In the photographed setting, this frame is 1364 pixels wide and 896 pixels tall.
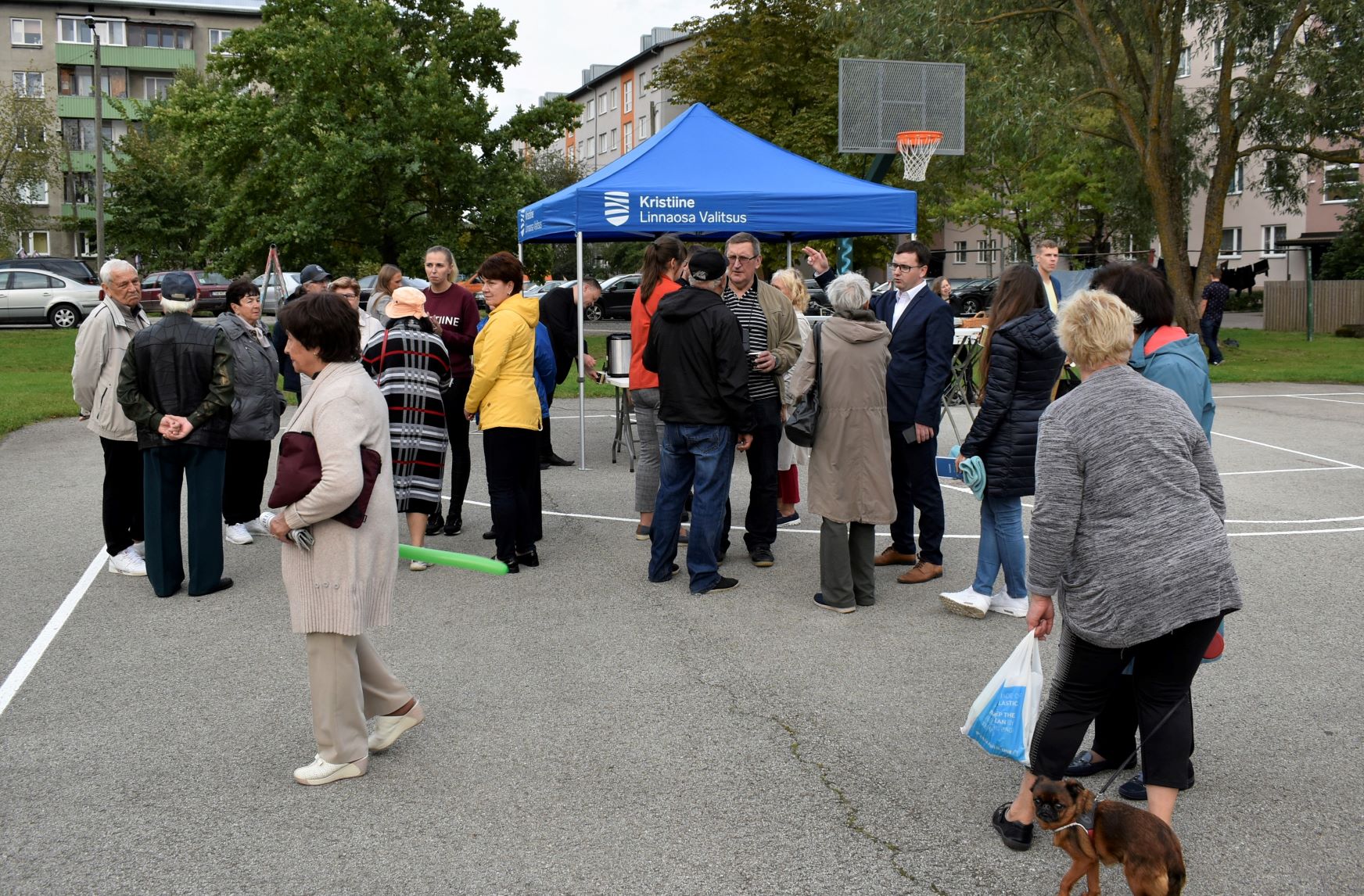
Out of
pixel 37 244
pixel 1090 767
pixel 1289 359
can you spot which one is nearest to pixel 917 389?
pixel 1090 767

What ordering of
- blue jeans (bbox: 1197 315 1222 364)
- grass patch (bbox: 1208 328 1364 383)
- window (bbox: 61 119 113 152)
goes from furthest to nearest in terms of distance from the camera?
1. window (bbox: 61 119 113 152)
2. blue jeans (bbox: 1197 315 1222 364)
3. grass patch (bbox: 1208 328 1364 383)

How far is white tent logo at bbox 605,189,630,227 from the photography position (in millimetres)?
10719

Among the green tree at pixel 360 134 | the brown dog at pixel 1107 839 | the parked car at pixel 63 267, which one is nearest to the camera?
the brown dog at pixel 1107 839

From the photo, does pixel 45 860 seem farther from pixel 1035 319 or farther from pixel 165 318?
pixel 1035 319

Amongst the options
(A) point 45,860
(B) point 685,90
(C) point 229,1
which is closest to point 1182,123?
(B) point 685,90

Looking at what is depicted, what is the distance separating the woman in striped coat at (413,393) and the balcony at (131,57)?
68952 millimetres

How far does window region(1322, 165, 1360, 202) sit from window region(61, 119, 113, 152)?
59415mm

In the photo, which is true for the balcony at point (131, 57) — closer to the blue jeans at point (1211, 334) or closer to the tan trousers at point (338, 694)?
the blue jeans at point (1211, 334)

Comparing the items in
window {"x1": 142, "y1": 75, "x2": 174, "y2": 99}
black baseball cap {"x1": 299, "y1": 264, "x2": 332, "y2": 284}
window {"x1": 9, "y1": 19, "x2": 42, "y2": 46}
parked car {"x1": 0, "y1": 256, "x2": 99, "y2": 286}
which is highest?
window {"x1": 9, "y1": 19, "x2": 42, "y2": 46}

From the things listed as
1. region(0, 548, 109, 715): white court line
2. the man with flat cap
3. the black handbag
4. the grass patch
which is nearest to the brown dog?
the black handbag

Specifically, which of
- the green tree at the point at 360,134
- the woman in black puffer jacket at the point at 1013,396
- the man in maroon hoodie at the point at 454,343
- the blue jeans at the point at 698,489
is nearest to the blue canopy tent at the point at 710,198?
the man in maroon hoodie at the point at 454,343

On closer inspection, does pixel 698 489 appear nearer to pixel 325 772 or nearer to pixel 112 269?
pixel 325 772

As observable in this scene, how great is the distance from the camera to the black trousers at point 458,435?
8.33m

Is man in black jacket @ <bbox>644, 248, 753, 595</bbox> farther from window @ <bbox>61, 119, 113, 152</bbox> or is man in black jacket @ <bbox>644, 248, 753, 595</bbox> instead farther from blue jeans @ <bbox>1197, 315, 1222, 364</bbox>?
window @ <bbox>61, 119, 113, 152</bbox>
